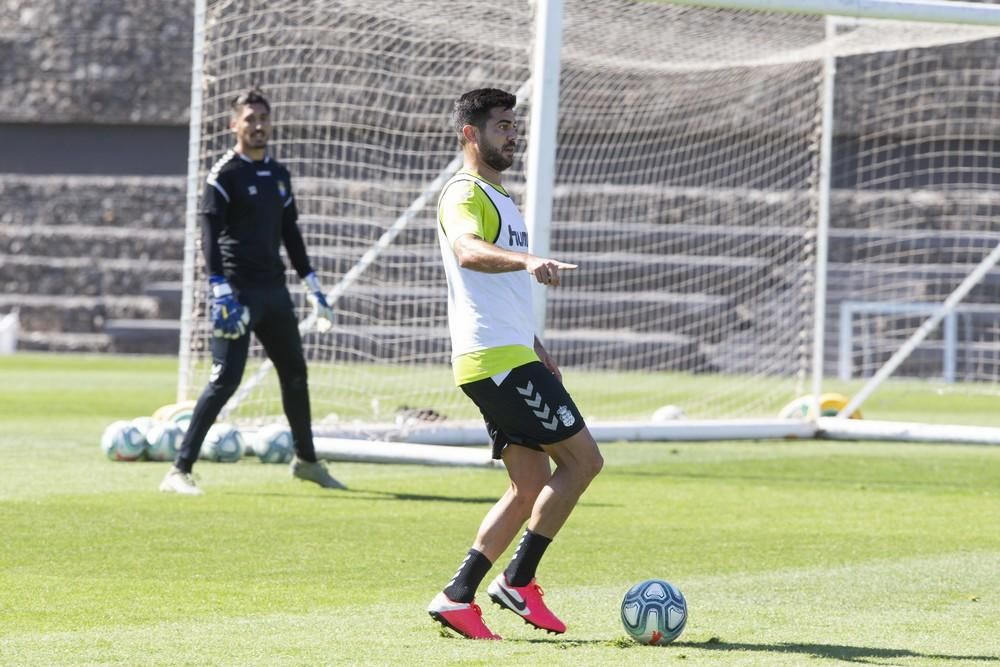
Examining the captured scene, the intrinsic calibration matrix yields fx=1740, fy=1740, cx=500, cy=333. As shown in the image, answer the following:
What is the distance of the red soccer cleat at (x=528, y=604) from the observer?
18.7 feet

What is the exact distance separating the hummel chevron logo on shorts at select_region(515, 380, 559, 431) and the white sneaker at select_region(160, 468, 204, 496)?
14.6 feet

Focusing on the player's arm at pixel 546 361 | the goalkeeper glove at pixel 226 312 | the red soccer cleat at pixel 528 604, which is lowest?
the red soccer cleat at pixel 528 604

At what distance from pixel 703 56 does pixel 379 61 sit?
3.11 m

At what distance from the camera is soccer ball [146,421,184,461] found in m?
11.7

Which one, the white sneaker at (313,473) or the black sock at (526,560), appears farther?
the white sneaker at (313,473)

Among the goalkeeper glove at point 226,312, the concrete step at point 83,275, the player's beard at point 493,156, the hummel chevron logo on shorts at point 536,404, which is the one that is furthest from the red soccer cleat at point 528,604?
the concrete step at point 83,275

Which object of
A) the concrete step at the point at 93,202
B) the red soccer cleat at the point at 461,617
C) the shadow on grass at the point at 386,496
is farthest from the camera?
the concrete step at the point at 93,202

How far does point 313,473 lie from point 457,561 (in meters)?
2.83

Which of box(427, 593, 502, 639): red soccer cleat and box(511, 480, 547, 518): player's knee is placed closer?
box(427, 593, 502, 639): red soccer cleat

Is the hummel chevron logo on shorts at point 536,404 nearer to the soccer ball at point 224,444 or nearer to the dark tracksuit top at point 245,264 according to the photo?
the dark tracksuit top at point 245,264

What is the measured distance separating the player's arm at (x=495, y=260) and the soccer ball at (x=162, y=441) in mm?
6489

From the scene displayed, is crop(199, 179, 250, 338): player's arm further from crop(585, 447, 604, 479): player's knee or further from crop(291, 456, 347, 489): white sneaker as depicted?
crop(585, 447, 604, 479): player's knee

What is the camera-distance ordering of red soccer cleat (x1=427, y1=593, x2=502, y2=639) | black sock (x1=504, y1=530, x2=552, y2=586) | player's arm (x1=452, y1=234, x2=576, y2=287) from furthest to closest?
black sock (x1=504, y1=530, x2=552, y2=586), red soccer cleat (x1=427, y1=593, x2=502, y2=639), player's arm (x1=452, y1=234, x2=576, y2=287)

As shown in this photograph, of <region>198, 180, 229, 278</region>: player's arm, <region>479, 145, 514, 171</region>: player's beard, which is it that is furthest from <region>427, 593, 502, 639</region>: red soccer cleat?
<region>198, 180, 229, 278</region>: player's arm
